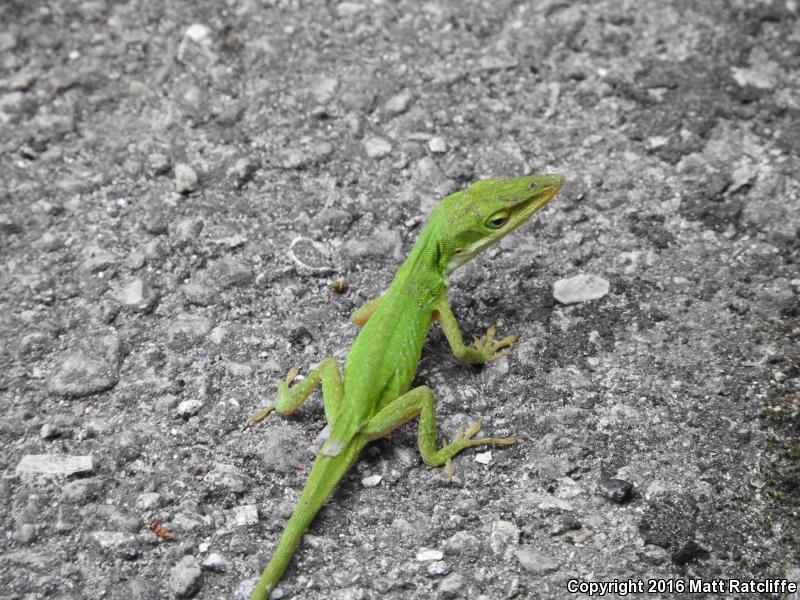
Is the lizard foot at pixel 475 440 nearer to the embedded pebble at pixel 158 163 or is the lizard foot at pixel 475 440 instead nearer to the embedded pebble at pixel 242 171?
the embedded pebble at pixel 242 171

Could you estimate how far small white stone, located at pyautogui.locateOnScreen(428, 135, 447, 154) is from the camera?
4629 mm

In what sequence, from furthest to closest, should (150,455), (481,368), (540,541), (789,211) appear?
(789,211) < (481,368) < (150,455) < (540,541)

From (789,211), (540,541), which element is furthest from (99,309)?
(789,211)

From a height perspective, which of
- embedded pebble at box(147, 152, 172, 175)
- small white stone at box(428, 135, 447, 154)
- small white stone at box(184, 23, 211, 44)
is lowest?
small white stone at box(428, 135, 447, 154)

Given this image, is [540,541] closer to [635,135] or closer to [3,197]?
[635,135]

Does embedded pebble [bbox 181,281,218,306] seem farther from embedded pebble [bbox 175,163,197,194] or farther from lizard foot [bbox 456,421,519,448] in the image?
lizard foot [bbox 456,421,519,448]

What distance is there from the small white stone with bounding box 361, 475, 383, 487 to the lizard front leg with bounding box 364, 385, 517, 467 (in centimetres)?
17

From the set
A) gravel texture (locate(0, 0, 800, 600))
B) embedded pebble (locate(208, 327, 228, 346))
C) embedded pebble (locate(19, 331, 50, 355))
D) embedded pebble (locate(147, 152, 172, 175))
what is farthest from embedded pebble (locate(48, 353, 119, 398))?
embedded pebble (locate(147, 152, 172, 175))

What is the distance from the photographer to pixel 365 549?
3148 millimetres

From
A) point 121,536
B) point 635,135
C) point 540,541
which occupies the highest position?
point 635,135

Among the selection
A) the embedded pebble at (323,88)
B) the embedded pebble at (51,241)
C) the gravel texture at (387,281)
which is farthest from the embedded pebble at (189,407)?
the embedded pebble at (323,88)

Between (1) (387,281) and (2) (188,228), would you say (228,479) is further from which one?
(2) (188,228)

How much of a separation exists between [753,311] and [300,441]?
226cm

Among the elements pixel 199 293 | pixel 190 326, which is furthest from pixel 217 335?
pixel 199 293
